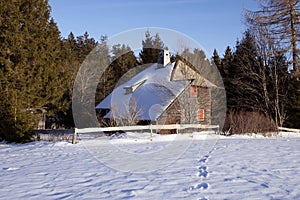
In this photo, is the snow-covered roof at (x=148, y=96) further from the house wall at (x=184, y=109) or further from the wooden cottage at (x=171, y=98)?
the house wall at (x=184, y=109)

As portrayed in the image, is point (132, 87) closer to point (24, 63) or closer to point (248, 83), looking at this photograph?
point (248, 83)

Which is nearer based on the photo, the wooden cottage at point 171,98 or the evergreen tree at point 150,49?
the wooden cottage at point 171,98

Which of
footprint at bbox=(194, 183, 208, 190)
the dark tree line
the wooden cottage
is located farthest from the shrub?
footprint at bbox=(194, 183, 208, 190)

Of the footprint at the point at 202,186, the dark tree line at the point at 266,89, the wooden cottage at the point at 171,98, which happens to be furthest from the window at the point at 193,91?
the footprint at the point at 202,186

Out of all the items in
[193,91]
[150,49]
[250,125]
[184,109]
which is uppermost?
[150,49]

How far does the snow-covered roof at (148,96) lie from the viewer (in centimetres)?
1733

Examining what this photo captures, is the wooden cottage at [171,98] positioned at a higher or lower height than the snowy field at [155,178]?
higher

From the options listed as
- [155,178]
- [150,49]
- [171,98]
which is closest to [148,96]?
[171,98]

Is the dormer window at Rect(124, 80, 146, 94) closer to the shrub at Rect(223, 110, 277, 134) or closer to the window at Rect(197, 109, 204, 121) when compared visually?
the window at Rect(197, 109, 204, 121)

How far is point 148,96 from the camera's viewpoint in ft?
66.9

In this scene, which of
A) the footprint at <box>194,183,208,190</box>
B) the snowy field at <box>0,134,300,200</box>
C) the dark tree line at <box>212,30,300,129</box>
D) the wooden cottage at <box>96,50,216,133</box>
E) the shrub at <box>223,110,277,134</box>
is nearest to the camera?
the snowy field at <box>0,134,300,200</box>

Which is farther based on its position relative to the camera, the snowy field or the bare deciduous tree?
the bare deciduous tree

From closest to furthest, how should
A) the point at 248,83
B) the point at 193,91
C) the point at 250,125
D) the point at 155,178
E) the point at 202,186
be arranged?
the point at 202,186, the point at 155,178, the point at 250,125, the point at 193,91, the point at 248,83

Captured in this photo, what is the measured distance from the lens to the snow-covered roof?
56.9 ft
